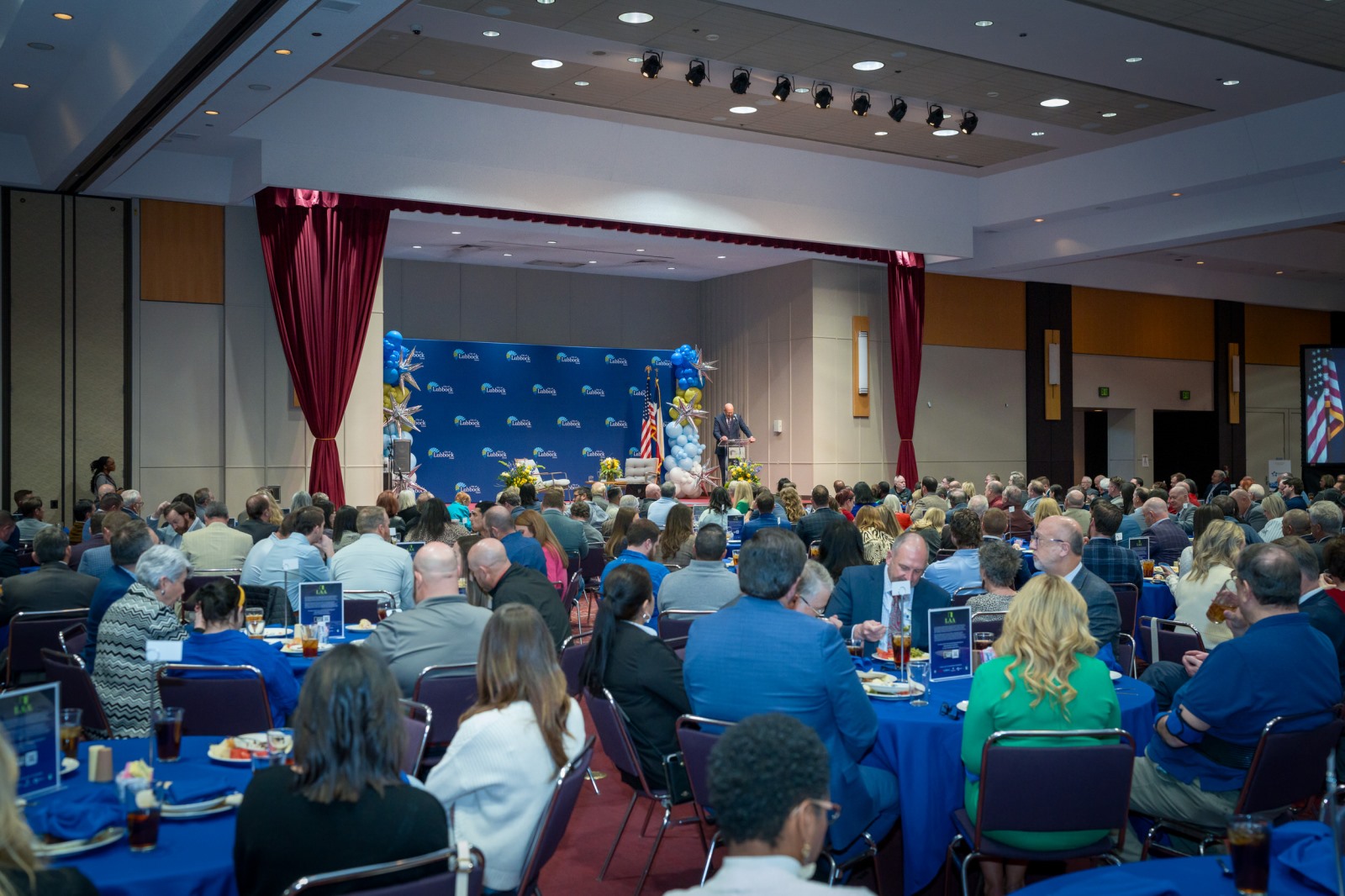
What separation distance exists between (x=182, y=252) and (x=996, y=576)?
11.5 meters

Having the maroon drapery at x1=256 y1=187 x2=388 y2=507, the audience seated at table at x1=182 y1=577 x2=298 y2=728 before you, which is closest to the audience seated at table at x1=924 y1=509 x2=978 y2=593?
the audience seated at table at x1=182 y1=577 x2=298 y2=728

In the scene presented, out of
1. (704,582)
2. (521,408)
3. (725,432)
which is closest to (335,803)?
(704,582)

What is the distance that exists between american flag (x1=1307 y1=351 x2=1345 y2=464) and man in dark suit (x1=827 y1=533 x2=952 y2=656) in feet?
58.4

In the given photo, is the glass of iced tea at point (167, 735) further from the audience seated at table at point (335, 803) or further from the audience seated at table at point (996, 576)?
the audience seated at table at point (996, 576)

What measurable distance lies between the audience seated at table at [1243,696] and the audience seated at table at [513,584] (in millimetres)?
2731

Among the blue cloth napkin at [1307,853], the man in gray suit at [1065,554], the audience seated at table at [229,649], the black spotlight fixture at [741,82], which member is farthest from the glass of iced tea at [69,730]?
the black spotlight fixture at [741,82]

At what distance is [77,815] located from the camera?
263cm

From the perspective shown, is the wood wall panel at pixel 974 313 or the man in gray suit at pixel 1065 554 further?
the wood wall panel at pixel 974 313

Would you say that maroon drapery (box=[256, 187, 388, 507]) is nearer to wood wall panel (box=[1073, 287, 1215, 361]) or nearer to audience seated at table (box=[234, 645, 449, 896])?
audience seated at table (box=[234, 645, 449, 896])

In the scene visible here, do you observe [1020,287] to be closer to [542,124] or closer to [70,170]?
[542,124]

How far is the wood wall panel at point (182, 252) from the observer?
13.5 metres

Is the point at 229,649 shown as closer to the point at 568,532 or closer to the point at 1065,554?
the point at 1065,554

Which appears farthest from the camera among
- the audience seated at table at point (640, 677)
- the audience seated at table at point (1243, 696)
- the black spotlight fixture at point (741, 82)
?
the black spotlight fixture at point (741, 82)

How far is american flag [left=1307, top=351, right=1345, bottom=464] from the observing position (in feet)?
66.3
